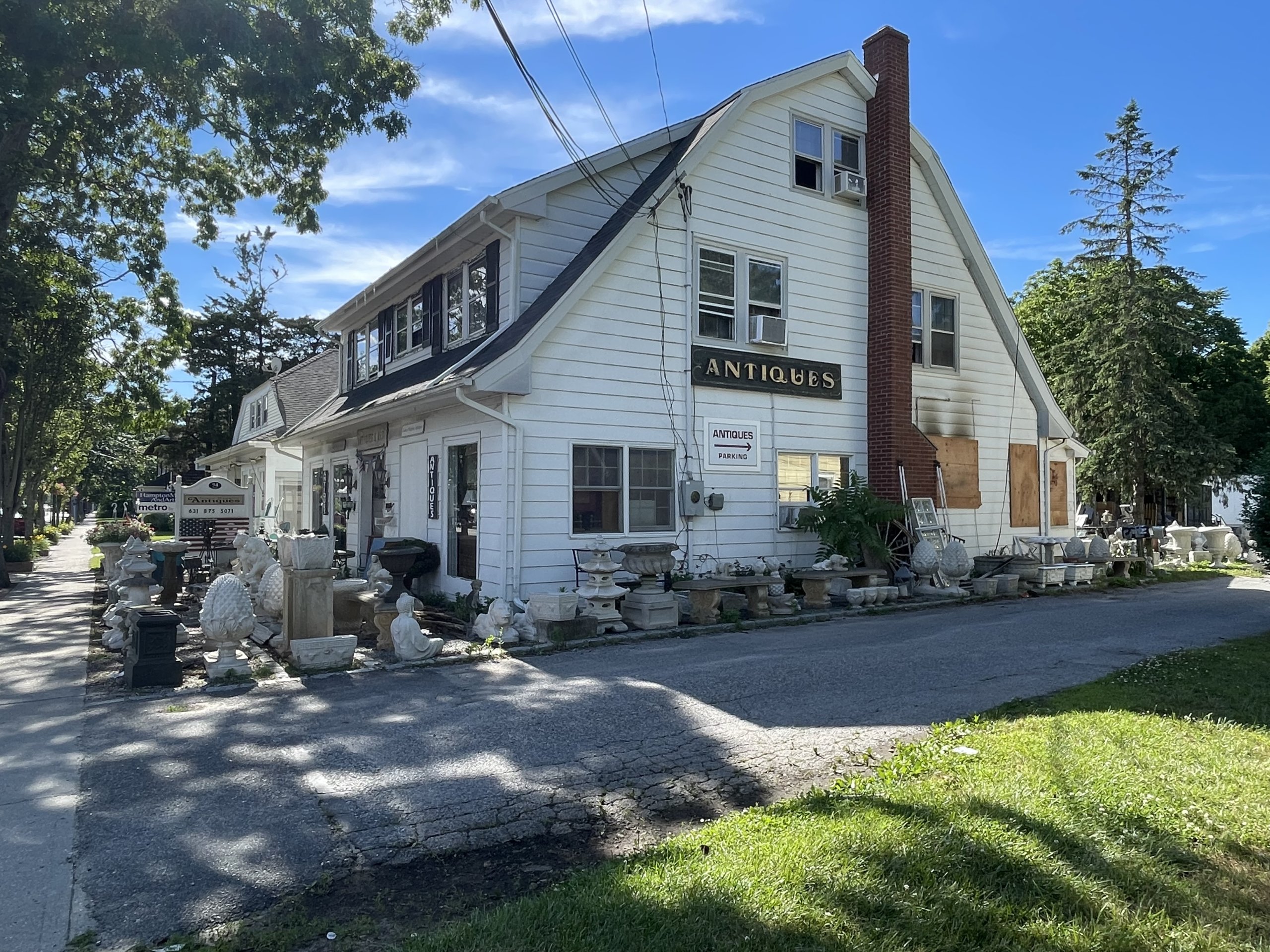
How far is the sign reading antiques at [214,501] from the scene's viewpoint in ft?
50.5

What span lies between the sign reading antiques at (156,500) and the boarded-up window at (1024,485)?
Answer: 1590cm

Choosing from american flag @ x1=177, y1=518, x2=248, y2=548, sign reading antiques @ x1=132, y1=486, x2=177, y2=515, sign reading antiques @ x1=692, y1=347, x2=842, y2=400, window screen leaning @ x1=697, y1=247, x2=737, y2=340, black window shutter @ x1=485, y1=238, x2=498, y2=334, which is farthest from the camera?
american flag @ x1=177, y1=518, x2=248, y2=548

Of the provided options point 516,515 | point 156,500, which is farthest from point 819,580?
point 156,500

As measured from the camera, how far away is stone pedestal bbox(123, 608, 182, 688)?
7.17 metres

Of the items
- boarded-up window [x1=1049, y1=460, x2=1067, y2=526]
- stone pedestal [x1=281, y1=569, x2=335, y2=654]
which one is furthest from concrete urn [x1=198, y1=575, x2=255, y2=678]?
Result: boarded-up window [x1=1049, y1=460, x2=1067, y2=526]

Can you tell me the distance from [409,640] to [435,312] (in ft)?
24.0

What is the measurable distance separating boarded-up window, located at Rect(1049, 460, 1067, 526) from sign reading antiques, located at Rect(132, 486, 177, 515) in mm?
17111

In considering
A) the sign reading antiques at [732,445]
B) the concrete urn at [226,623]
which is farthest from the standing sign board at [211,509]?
the sign reading antiques at [732,445]

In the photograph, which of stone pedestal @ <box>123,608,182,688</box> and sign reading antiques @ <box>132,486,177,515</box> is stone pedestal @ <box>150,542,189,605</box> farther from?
stone pedestal @ <box>123,608,182,688</box>

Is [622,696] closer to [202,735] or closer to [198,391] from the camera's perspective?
[202,735]

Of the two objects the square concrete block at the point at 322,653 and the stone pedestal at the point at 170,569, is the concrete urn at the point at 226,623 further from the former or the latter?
the stone pedestal at the point at 170,569

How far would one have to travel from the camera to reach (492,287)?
12.2 meters

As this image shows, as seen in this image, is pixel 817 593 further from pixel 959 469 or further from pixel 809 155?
pixel 809 155

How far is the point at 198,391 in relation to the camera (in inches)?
1813
